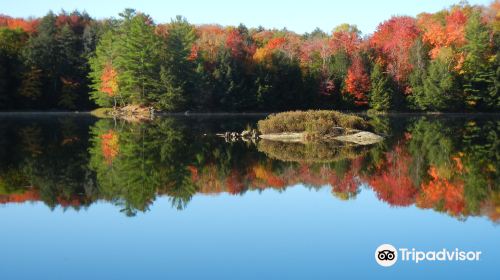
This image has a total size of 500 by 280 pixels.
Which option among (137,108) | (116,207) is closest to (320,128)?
(116,207)

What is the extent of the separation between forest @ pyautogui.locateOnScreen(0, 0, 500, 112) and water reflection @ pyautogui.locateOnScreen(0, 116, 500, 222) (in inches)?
1284

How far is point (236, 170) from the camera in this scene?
1916cm

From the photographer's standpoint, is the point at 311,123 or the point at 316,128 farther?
the point at 311,123

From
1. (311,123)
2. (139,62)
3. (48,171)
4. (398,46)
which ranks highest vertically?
(398,46)

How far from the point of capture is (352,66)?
66.7 metres

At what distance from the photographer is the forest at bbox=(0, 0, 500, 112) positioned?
61375 mm

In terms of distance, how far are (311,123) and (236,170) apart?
11938 mm

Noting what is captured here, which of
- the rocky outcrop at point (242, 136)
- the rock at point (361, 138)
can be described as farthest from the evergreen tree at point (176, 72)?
the rock at point (361, 138)

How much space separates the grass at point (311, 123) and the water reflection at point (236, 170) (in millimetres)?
2798

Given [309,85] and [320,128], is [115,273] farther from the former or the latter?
[309,85]

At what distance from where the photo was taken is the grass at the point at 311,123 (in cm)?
3019

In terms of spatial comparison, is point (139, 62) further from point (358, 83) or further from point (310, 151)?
point (310, 151)

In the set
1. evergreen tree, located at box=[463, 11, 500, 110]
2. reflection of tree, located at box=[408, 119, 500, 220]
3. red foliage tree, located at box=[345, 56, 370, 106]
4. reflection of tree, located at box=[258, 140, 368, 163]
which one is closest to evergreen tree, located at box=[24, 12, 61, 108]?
red foliage tree, located at box=[345, 56, 370, 106]

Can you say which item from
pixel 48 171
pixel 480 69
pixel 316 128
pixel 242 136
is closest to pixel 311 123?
pixel 316 128
